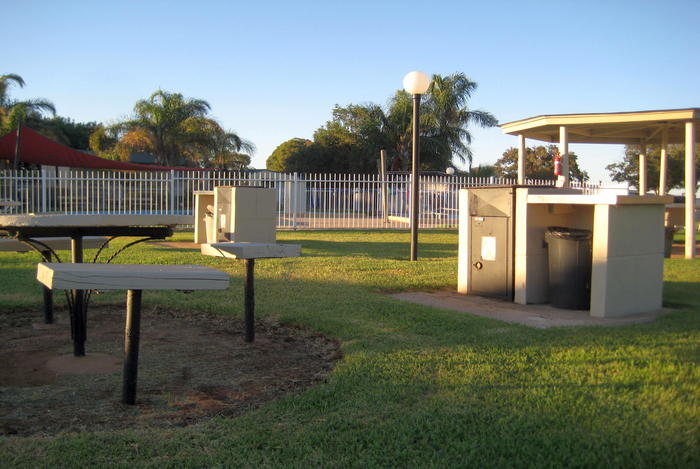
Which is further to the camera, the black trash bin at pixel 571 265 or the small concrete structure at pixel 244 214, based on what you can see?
the small concrete structure at pixel 244 214

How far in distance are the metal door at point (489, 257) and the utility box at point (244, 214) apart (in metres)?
7.08

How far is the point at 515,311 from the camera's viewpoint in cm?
748

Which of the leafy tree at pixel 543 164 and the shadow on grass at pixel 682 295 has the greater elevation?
the leafy tree at pixel 543 164

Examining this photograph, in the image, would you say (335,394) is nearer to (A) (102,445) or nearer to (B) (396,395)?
(B) (396,395)

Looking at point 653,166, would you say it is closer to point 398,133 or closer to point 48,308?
point 398,133

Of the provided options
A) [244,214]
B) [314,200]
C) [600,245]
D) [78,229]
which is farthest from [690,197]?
[78,229]

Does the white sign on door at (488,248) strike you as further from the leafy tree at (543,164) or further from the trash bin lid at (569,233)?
the leafy tree at (543,164)

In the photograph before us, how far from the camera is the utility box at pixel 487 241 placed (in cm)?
827

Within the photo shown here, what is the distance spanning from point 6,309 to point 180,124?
35037 mm

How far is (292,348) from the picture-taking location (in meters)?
5.86

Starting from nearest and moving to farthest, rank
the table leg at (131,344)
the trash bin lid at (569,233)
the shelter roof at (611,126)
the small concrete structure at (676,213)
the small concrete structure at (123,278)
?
1. the small concrete structure at (123,278)
2. the table leg at (131,344)
3. the trash bin lid at (569,233)
4. the shelter roof at (611,126)
5. the small concrete structure at (676,213)

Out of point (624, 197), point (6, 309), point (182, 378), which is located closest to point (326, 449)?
point (182, 378)

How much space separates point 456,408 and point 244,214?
11.2 meters

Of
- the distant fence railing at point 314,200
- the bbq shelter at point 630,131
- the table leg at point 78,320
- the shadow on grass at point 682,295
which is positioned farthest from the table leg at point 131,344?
the distant fence railing at point 314,200
